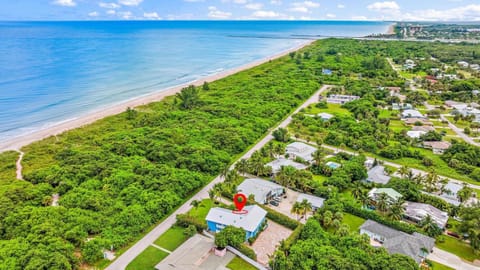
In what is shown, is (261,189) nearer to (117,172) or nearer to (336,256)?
(336,256)

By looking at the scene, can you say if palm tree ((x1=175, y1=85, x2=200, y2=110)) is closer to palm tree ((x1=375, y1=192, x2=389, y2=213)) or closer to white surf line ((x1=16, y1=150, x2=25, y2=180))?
white surf line ((x1=16, y1=150, x2=25, y2=180))

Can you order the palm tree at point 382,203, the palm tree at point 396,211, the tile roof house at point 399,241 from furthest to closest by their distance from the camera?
the palm tree at point 382,203 < the palm tree at point 396,211 < the tile roof house at point 399,241

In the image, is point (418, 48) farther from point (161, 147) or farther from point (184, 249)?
point (184, 249)

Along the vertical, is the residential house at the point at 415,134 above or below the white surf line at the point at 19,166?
above

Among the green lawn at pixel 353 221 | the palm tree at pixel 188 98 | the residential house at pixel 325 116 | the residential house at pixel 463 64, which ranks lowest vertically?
the green lawn at pixel 353 221

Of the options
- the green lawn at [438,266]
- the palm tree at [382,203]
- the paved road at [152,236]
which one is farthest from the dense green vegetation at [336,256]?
the paved road at [152,236]

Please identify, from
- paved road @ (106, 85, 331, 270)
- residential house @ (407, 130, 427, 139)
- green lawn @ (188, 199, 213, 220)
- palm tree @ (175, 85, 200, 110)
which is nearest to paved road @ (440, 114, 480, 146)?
residential house @ (407, 130, 427, 139)

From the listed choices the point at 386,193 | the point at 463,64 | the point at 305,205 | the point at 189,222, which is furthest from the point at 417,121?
the point at 463,64

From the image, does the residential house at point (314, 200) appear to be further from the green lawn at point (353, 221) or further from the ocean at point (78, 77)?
the ocean at point (78, 77)
